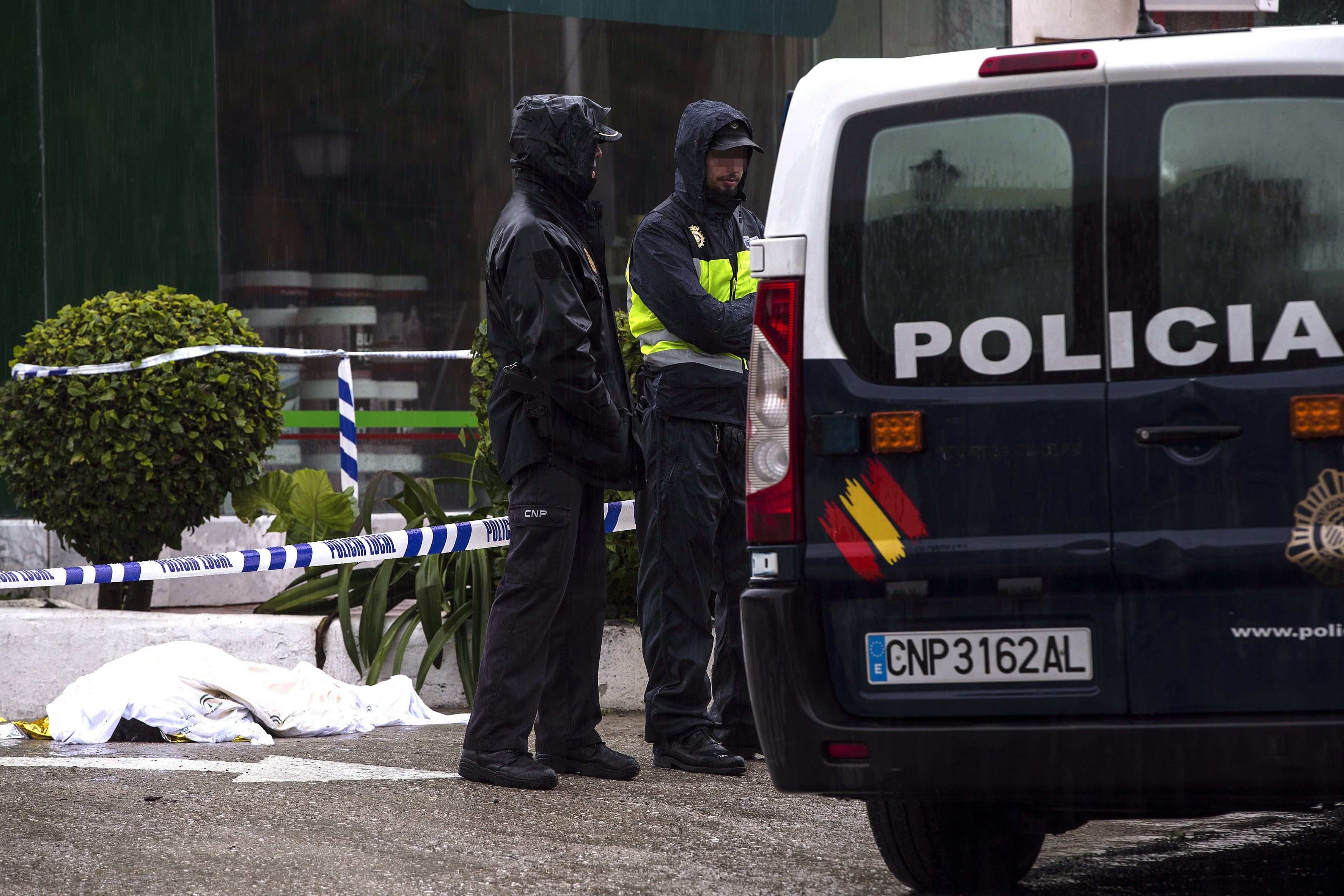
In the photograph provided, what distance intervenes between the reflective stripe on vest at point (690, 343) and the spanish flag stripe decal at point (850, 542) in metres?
2.30

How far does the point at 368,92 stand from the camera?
1152cm

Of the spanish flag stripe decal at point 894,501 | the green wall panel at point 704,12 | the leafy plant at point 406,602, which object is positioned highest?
the green wall panel at point 704,12

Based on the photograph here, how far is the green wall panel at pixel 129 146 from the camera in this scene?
35.8ft

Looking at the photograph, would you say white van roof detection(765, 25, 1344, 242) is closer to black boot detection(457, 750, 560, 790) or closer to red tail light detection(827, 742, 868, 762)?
red tail light detection(827, 742, 868, 762)

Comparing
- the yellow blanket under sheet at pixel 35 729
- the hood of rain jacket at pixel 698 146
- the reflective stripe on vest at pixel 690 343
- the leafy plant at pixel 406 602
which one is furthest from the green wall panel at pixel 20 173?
the hood of rain jacket at pixel 698 146

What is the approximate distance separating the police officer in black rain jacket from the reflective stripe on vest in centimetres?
32

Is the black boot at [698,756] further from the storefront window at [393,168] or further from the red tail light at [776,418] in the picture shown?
the storefront window at [393,168]

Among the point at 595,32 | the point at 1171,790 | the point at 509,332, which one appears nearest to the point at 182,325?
the point at 509,332

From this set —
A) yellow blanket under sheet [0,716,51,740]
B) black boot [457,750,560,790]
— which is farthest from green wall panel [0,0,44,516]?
black boot [457,750,560,790]

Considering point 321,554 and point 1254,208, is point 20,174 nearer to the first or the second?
point 321,554

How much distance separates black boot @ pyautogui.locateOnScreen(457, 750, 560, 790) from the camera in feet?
18.2

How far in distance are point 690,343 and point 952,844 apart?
220cm

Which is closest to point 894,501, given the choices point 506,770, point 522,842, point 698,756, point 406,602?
point 522,842

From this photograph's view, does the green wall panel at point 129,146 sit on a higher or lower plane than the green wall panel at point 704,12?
lower
